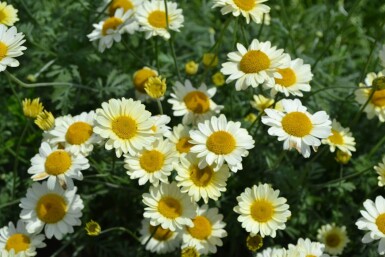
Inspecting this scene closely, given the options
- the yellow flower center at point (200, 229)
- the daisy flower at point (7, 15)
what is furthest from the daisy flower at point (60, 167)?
the daisy flower at point (7, 15)

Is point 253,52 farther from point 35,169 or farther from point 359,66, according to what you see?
point 359,66

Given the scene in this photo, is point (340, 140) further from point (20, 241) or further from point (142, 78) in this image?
point (20, 241)

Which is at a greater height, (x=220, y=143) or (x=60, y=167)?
(x=220, y=143)

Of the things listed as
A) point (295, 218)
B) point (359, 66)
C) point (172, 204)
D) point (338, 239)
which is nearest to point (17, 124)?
point (172, 204)

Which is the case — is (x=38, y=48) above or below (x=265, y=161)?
above

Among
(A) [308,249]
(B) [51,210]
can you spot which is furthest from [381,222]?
(B) [51,210]

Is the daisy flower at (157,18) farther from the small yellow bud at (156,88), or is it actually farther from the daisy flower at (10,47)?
the daisy flower at (10,47)

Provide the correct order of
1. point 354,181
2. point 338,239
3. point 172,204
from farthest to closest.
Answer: point 354,181, point 338,239, point 172,204
